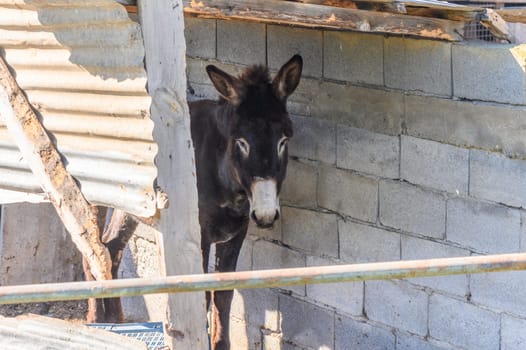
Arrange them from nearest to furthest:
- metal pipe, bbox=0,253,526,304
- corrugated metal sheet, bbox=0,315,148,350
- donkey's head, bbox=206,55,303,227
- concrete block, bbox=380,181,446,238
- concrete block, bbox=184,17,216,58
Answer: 1. metal pipe, bbox=0,253,526,304
2. corrugated metal sheet, bbox=0,315,148,350
3. concrete block, bbox=380,181,446,238
4. donkey's head, bbox=206,55,303,227
5. concrete block, bbox=184,17,216,58

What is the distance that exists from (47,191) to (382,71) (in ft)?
6.79

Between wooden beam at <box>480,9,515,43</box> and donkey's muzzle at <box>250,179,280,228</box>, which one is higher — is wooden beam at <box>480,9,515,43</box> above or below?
above

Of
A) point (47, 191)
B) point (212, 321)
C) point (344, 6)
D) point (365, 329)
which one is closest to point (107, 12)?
point (47, 191)

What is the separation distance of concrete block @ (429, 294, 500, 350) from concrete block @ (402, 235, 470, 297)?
2.6 inches

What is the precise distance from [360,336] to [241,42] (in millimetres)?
2147

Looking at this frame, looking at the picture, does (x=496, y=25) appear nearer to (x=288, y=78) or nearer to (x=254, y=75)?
(x=288, y=78)

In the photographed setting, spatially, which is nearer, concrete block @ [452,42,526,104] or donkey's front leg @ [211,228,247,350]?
concrete block @ [452,42,526,104]

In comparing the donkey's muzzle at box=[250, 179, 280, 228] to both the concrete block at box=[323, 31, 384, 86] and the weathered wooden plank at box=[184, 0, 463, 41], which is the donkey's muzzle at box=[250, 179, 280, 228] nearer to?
the concrete block at box=[323, 31, 384, 86]

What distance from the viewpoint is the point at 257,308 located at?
675 centimetres

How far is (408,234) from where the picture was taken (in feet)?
17.9

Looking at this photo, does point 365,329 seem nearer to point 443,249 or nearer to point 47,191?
point 443,249

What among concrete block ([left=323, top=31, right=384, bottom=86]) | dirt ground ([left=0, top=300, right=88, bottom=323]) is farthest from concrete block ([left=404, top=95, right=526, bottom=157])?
dirt ground ([left=0, top=300, right=88, bottom=323])

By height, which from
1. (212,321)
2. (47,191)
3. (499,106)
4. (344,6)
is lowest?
(212,321)

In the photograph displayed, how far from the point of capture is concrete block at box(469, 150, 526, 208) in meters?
4.76
